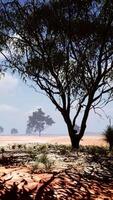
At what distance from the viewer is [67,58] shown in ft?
97.4

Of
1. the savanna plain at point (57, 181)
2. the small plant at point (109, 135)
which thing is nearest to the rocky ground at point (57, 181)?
the savanna plain at point (57, 181)

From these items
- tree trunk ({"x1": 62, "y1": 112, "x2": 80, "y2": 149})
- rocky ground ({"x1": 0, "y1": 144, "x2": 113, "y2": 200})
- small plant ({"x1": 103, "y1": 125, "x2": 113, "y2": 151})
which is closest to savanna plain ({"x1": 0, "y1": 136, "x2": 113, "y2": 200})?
rocky ground ({"x1": 0, "y1": 144, "x2": 113, "y2": 200})

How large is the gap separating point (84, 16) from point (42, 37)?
303cm

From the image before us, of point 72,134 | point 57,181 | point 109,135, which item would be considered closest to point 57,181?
point 57,181

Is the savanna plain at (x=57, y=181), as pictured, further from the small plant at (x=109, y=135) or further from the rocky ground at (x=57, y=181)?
the small plant at (x=109, y=135)

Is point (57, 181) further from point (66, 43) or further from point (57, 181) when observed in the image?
point (66, 43)

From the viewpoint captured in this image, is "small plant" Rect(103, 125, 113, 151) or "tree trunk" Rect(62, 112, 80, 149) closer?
"tree trunk" Rect(62, 112, 80, 149)

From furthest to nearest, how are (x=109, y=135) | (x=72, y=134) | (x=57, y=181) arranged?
1. (x=109, y=135)
2. (x=72, y=134)
3. (x=57, y=181)

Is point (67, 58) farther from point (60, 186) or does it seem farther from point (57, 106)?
point (60, 186)

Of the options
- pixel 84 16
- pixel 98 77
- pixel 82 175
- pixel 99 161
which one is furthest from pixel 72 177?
pixel 84 16

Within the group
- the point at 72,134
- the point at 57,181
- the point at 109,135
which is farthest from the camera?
the point at 109,135

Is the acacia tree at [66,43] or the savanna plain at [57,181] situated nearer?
the savanna plain at [57,181]

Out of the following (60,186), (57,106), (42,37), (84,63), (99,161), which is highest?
(42,37)

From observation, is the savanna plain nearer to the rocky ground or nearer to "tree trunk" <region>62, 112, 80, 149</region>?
the rocky ground
